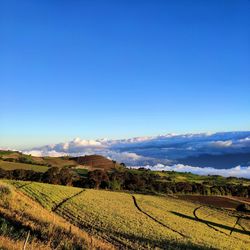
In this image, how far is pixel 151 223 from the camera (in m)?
52.2

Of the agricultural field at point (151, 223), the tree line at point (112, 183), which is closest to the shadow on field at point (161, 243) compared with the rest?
the agricultural field at point (151, 223)

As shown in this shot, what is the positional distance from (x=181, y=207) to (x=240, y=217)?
10399 millimetres

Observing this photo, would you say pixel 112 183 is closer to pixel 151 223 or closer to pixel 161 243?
pixel 151 223

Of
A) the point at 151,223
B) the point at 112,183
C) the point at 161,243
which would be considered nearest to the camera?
the point at 161,243

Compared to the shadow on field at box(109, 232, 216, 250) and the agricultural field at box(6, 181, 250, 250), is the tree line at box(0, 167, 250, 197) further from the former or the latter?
the shadow on field at box(109, 232, 216, 250)

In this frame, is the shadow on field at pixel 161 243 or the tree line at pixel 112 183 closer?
the shadow on field at pixel 161 243

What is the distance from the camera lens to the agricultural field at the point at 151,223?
4047 centimetres

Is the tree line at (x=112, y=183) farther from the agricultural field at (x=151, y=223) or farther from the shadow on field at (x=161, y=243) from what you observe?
the shadow on field at (x=161, y=243)

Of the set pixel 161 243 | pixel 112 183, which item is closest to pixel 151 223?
pixel 161 243

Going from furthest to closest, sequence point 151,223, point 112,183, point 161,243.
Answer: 1. point 112,183
2. point 151,223
3. point 161,243

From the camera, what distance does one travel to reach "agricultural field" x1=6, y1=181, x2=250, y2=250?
40469 mm

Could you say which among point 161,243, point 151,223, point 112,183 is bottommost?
point 112,183

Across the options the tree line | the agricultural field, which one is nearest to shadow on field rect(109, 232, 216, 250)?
the agricultural field

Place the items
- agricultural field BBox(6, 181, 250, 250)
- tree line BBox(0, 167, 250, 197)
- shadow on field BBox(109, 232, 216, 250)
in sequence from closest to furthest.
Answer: shadow on field BBox(109, 232, 216, 250) → agricultural field BBox(6, 181, 250, 250) → tree line BBox(0, 167, 250, 197)
